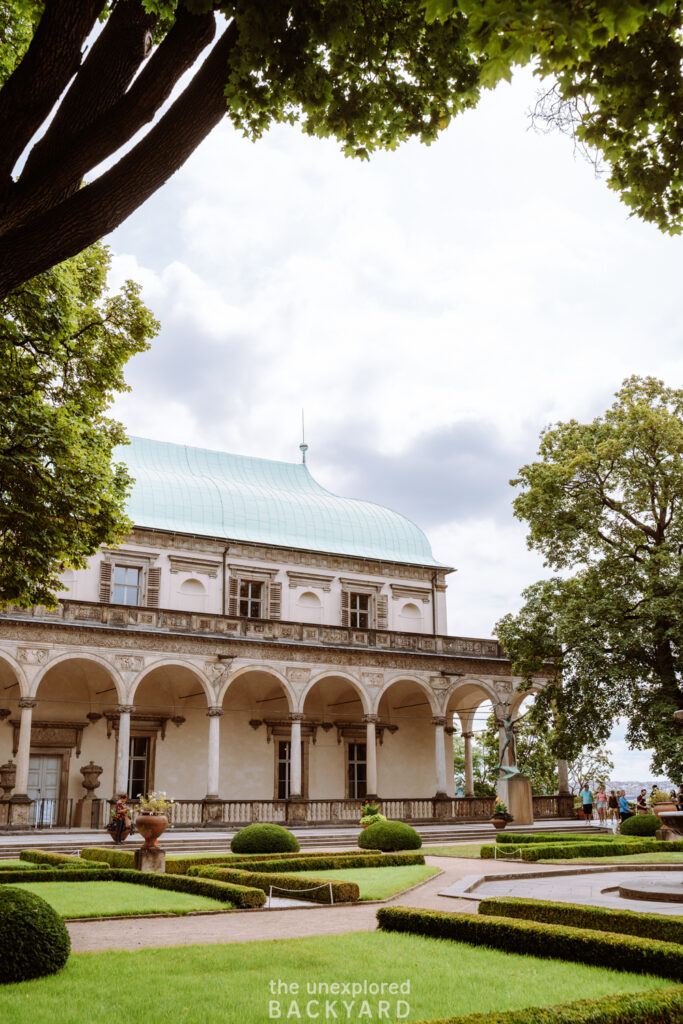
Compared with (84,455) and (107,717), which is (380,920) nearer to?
(84,455)

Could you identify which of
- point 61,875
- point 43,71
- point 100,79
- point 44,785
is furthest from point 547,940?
point 44,785

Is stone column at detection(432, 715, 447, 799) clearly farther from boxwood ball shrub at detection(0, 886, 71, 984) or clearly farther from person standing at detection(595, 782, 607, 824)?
boxwood ball shrub at detection(0, 886, 71, 984)

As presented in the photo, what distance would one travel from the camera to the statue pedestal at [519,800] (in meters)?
32.1

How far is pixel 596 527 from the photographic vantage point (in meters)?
30.2

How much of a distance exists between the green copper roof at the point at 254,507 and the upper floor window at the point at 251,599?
1.82 metres

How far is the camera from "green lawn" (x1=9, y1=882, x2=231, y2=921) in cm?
1265

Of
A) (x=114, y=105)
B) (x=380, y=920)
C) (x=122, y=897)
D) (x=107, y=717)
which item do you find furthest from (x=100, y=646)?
(x=114, y=105)

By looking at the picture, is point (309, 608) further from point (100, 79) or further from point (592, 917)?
point (100, 79)

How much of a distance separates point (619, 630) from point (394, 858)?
11.9 m

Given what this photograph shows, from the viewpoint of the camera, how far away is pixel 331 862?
63.6 ft

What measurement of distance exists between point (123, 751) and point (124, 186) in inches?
1006

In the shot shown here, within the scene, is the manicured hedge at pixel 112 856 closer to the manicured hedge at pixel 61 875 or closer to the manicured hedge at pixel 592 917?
the manicured hedge at pixel 61 875

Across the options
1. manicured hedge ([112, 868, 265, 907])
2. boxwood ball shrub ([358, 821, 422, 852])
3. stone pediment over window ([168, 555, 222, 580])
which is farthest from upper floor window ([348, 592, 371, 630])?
manicured hedge ([112, 868, 265, 907])

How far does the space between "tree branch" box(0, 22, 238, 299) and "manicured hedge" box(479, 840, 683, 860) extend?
19026 mm
